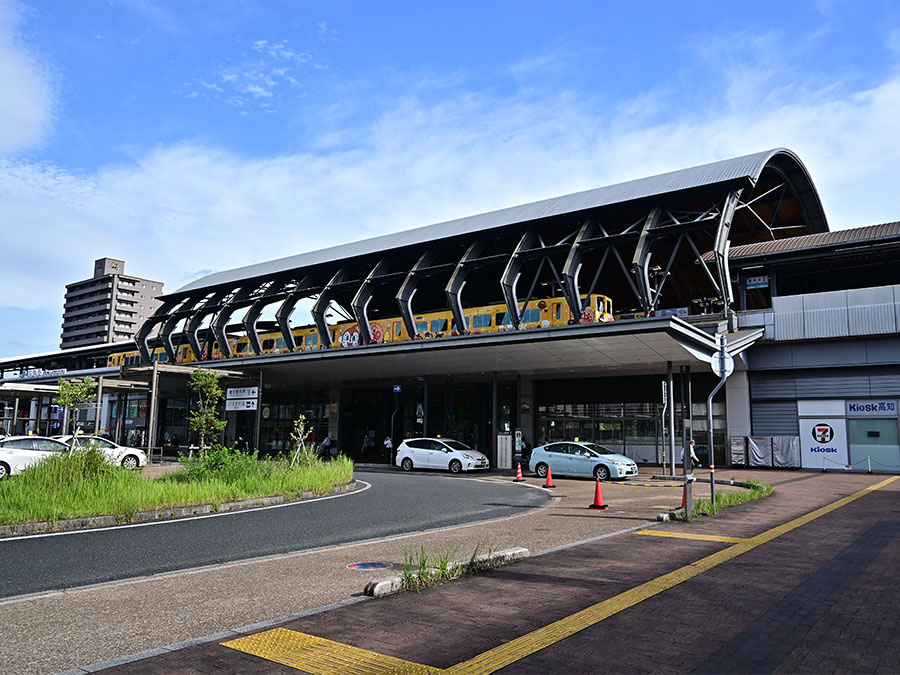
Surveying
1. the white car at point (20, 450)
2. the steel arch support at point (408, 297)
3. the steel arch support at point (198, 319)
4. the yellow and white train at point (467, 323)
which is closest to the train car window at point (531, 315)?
the yellow and white train at point (467, 323)

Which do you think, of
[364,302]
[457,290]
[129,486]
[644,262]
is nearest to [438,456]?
[457,290]

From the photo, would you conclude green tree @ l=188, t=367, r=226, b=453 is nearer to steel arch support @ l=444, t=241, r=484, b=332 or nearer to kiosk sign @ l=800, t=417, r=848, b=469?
steel arch support @ l=444, t=241, r=484, b=332

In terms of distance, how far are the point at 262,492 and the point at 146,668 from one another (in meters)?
11.0

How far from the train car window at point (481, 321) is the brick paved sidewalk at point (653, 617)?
24.9 meters

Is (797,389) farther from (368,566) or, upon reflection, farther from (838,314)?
(368,566)

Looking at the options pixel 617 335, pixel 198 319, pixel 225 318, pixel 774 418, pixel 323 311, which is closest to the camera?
pixel 617 335

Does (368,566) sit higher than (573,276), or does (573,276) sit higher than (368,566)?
(573,276)

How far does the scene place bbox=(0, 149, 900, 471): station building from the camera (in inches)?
1103

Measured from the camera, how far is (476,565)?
7.84 metres

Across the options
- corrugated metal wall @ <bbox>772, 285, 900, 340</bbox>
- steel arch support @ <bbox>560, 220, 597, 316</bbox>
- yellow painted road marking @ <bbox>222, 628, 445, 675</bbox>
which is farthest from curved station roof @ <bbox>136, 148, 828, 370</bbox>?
yellow painted road marking @ <bbox>222, 628, 445, 675</bbox>

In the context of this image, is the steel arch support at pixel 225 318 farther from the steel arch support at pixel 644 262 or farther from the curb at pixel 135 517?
the curb at pixel 135 517

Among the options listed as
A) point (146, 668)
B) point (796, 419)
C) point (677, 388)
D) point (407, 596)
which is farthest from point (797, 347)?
point (146, 668)

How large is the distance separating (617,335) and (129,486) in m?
15.0

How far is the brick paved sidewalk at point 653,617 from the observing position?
4.76m
